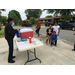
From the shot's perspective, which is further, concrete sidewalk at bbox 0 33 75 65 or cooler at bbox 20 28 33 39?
cooler at bbox 20 28 33 39

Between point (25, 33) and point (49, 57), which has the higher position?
point (25, 33)

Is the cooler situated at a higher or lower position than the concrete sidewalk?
higher

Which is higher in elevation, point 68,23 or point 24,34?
point 68,23

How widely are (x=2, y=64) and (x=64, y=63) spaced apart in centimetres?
249

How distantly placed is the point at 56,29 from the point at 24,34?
2.28 metres

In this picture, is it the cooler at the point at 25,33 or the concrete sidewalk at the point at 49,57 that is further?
the cooler at the point at 25,33

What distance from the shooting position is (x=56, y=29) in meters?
4.21

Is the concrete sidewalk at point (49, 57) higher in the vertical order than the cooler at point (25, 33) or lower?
lower
